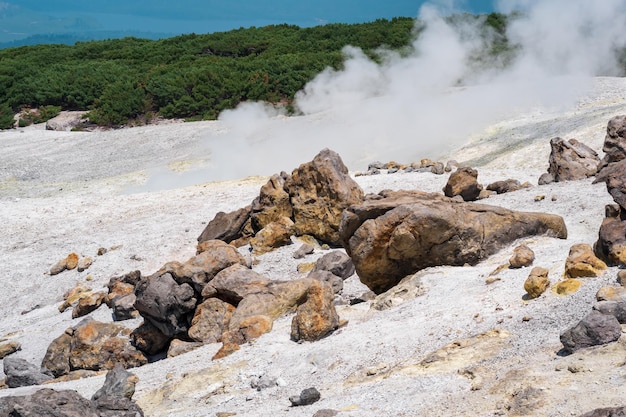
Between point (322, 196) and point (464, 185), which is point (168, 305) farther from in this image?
point (464, 185)

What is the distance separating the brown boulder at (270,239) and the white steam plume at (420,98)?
32.7 ft

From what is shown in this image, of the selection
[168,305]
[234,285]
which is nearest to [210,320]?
[234,285]

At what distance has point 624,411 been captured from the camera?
5.65 m

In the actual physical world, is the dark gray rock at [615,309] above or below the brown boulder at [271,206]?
above

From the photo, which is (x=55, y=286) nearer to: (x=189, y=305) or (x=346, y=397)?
(x=189, y=305)

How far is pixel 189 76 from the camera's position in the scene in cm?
5100

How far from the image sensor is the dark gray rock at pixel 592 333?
297 inches

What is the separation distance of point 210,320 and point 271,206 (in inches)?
273

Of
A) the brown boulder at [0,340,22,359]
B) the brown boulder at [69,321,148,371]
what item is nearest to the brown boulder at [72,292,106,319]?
the brown boulder at [0,340,22,359]

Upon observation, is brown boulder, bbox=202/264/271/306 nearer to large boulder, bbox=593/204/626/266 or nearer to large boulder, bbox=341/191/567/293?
large boulder, bbox=341/191/567/293

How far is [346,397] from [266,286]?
16.3 ft

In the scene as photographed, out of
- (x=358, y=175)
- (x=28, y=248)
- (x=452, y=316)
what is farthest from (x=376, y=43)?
(x=452, y=316)

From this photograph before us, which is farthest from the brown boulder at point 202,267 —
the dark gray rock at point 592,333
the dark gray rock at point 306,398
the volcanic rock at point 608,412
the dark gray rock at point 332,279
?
the volcanic rock at point 608,412

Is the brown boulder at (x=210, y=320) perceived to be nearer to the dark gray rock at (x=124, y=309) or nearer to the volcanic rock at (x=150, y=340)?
the volcanic rock at (x=150, y=340)
